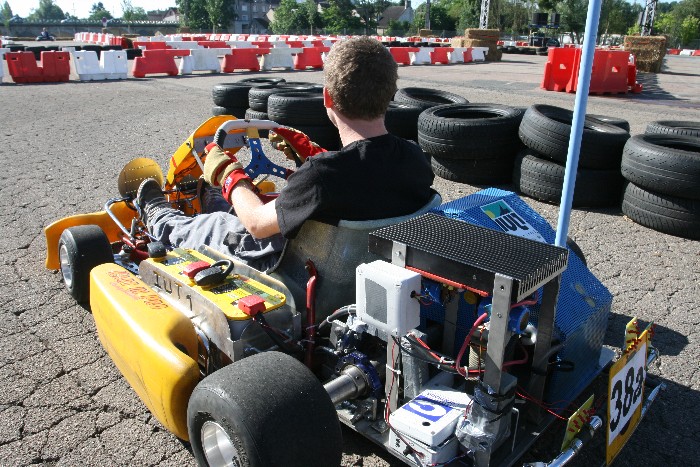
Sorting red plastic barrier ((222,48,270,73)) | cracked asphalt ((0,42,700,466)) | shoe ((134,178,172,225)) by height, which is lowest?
cracked asphalt ((0,42,700,466))

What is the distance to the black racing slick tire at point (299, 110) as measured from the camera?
6.74 meters

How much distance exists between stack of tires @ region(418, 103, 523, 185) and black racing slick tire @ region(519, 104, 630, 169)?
0.26m

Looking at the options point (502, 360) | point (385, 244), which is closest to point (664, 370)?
point (502, 360)

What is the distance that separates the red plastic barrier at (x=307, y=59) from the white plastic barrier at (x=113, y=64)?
220 inches

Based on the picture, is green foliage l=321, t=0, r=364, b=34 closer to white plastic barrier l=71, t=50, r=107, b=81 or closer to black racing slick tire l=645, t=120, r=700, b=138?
white plastic barrier l=71, t=50, r=107, b=81

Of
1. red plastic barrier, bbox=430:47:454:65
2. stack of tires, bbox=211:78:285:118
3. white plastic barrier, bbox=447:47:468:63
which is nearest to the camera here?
stack of tires, bbox=211:78:285:118

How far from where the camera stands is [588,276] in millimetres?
2516

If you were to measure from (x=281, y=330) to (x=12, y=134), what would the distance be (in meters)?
7.99

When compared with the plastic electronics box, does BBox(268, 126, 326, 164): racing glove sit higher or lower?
higher

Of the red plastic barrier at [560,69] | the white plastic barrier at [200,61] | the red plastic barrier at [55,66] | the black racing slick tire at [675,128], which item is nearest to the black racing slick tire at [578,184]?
the black racing slick tire at [675,128]

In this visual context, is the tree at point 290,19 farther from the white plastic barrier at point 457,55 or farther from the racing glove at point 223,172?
the racing glove at point 223,172

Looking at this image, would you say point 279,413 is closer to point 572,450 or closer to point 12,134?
point 572,450

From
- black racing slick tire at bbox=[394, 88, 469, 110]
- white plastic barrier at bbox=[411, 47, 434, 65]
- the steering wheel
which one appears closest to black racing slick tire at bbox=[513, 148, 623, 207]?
black racing slick tire at bbox=[394, 88, 469, 110]

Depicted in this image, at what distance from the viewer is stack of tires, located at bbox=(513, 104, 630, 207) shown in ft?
16.6
